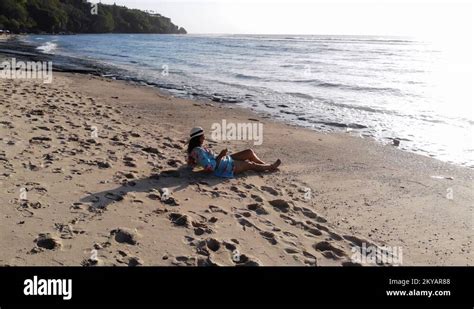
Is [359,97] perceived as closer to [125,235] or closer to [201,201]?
[201,201]

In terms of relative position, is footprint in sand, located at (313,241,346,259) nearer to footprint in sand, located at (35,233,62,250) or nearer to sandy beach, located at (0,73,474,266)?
sandy beach, located at (0,73,474,266)

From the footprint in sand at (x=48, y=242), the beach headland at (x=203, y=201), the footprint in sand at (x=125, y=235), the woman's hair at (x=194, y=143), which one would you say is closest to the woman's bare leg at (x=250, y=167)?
the beach headland at (x=203, y=201)

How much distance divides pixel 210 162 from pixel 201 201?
1.17 meters

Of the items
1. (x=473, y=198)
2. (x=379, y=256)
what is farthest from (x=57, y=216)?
(x=473, y=198)

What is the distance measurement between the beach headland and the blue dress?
184 millimetres

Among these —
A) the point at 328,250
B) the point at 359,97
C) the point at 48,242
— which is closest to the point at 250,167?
the point at 328,250

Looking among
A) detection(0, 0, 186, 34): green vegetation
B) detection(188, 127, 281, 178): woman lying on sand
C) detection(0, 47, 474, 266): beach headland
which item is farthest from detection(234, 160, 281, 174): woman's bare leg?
detection(0, 0, 186, 34): green vegetation

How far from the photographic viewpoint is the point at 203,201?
5.92 meters

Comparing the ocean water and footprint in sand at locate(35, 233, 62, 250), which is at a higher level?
the ocean water

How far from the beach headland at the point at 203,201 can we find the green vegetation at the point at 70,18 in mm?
58476

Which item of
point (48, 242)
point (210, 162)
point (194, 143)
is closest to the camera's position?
point (48, 242)

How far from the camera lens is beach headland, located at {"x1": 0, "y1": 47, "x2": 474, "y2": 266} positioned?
4.38m

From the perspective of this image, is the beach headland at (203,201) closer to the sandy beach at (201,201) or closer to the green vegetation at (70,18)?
the sandy beach at (201,201)
